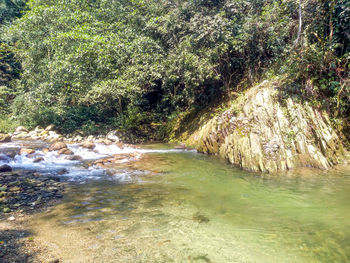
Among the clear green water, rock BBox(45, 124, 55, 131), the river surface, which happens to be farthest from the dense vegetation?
the clear green water

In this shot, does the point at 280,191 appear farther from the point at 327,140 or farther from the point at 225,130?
the point at 225,130

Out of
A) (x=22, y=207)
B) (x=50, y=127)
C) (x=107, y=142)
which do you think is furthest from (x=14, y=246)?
(x=50, y=127)

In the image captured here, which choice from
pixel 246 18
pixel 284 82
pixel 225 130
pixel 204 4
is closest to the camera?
pixel 284 82

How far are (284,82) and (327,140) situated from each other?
→ 259 cm

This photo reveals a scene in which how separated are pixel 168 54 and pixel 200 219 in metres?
13.2

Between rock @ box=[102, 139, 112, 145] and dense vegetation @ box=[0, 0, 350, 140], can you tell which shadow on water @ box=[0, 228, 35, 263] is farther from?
rock @ box=[102, 139, 112, 145]

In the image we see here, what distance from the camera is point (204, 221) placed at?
4242mm

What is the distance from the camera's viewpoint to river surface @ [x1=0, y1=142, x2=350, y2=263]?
329cm

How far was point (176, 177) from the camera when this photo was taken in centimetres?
720

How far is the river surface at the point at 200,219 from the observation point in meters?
3.29

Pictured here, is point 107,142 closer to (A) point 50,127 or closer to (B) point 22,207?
(A) point 50,127

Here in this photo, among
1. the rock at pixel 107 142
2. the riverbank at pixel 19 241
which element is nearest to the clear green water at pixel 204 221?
the riverbank at pixel 19 241

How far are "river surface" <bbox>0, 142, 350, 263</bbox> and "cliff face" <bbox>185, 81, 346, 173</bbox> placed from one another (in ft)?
2.42

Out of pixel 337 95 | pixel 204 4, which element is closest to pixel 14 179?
pixel 337 95
